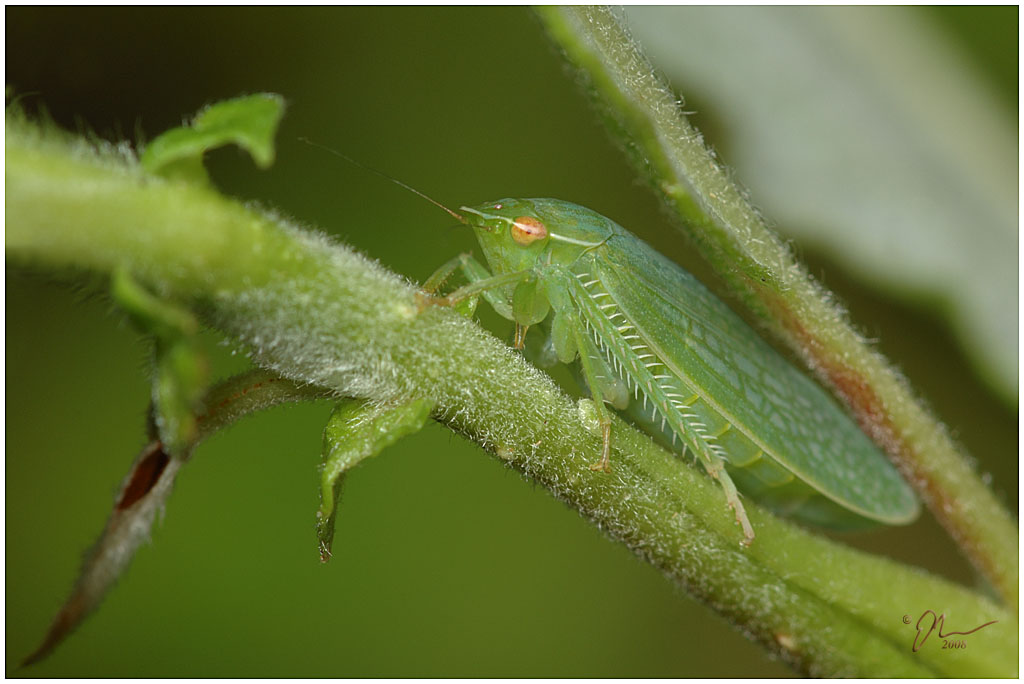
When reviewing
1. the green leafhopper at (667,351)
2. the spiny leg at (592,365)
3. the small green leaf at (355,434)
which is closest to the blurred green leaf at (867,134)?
the green leafhopper at (667,351)

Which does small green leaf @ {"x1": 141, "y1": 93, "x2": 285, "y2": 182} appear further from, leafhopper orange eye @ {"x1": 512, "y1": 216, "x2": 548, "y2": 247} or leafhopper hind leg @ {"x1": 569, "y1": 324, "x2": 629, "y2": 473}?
leafhopper orange eye @ {"x1": 512, "y1": 216, "x2": 548, "y2": 247}

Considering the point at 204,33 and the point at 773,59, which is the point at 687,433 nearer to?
the point at 773,59

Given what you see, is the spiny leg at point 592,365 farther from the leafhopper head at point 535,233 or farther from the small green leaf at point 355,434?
the small green leaf at point 355,434

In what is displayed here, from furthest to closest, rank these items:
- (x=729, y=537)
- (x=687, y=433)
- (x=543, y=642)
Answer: (x=543, y=642) < (x=687, y=433) < (x=729, y=537)

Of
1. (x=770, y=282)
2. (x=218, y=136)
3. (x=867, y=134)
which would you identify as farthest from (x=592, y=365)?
(x=218, y=136)

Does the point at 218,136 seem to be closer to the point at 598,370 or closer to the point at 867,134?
the point at 598,370

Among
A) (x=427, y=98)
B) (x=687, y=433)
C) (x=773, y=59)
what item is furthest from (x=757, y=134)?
(x=427, y=98)

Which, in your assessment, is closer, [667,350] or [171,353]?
[171,353]
